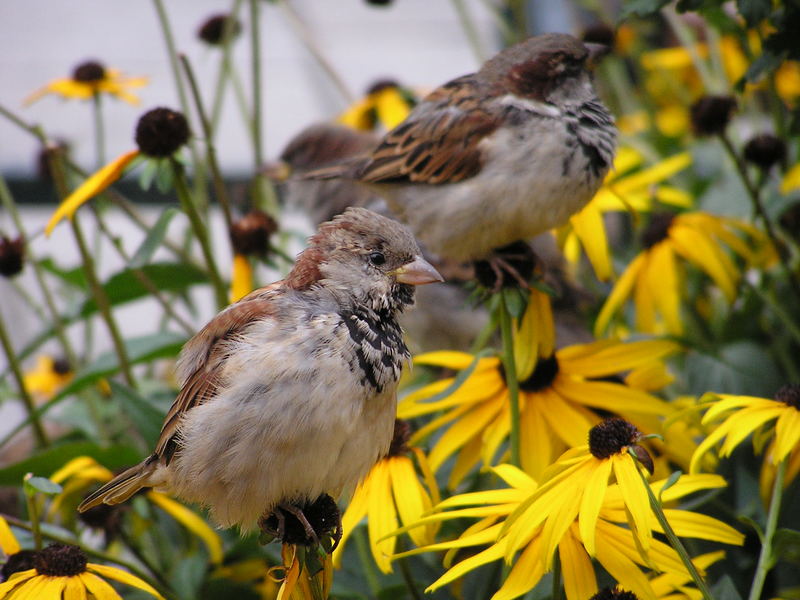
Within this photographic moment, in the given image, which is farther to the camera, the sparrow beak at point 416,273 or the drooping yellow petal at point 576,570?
the sparrow beak at point 416,273

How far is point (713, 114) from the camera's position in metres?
1.91

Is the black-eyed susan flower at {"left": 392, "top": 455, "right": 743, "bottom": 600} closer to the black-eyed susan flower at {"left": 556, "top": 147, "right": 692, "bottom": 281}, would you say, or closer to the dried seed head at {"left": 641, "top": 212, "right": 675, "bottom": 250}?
the black-eyed susan flower at {"left": 556, "top": 147, "right": 692, "bottom": 281}

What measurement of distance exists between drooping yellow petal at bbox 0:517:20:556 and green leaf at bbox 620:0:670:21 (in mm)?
1073

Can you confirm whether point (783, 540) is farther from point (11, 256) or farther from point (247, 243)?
point (11, 256)

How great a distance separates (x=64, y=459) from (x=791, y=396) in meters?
1.07

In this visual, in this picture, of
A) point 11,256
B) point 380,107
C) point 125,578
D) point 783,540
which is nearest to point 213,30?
point 380,107

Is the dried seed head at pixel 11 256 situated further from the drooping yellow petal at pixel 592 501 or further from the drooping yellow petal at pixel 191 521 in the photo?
the drooping yellow petal at pixel 592 501

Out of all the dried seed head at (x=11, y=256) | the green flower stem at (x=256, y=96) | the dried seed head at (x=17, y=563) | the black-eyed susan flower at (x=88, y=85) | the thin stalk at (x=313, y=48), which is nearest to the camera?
the dried seed head at (x=17, y=563)

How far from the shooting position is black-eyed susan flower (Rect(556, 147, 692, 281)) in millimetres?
1778

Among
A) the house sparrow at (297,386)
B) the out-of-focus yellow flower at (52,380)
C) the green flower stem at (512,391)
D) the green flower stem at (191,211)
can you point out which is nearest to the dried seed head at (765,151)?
the green flower stem at (512,391)

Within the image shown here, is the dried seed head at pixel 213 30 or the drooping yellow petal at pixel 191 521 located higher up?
the dried seed head at pixel 213 30

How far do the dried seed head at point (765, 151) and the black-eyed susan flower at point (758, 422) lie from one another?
2.61 ft

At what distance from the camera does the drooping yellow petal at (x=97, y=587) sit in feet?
4.09

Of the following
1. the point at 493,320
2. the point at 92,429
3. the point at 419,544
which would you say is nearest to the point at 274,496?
the point at 419,544
